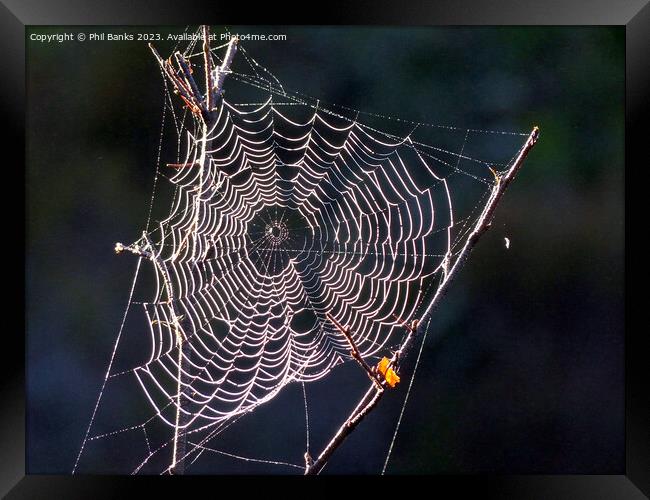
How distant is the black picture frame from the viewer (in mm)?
1562

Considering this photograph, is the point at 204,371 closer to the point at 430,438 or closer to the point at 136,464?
the point at 136,464

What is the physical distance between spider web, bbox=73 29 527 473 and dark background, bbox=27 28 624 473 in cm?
6

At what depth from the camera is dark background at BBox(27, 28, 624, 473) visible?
165cm

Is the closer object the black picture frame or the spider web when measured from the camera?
the black picture frame

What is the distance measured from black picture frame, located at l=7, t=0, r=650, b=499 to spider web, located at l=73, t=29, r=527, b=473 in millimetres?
116

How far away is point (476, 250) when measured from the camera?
186 centimetres

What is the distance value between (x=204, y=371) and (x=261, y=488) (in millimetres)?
320
